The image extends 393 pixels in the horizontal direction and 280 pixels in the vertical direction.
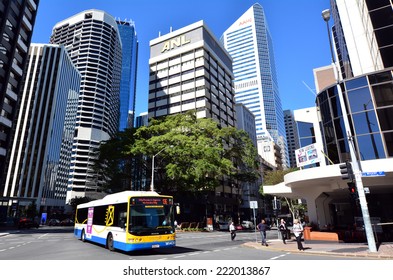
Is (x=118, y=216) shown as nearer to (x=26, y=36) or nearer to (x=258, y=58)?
(x=26, y=36)

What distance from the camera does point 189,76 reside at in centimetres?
6931

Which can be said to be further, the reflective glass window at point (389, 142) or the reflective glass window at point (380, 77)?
the reflective glass window at point (380, 77)

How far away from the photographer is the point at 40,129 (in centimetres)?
10556

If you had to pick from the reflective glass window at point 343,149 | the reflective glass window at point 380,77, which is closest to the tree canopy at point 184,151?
the reflective glass window at point 343,149

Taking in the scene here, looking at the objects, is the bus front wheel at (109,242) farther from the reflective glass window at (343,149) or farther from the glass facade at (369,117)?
the reflective glass window at (343,149)

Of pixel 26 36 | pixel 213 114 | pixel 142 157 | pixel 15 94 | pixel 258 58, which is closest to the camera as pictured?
pixel 142 157

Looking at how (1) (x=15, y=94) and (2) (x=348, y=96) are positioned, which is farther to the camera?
(1) (x=15, y=94)

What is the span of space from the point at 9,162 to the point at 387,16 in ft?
380

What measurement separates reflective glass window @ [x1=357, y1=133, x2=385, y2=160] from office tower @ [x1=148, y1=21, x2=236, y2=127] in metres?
42.5

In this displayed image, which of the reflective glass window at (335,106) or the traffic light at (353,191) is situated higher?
the reflective glass window at (335,106)

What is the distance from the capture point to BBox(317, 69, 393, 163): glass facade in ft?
72.2

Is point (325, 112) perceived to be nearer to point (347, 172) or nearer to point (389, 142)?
point (389, 142)

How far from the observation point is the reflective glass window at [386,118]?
22.0 metres

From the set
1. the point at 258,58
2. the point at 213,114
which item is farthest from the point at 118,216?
the point at 258,58
